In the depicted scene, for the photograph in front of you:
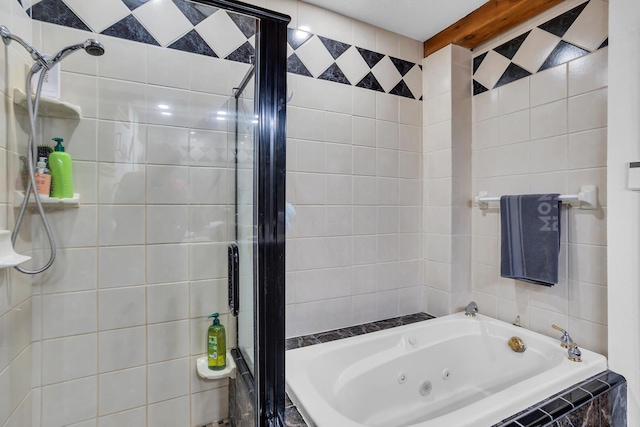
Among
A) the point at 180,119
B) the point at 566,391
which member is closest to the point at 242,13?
the point at 180,119

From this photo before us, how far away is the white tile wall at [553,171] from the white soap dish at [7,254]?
2.20m

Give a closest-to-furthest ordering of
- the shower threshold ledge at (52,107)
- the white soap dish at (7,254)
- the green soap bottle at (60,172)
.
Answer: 1. the white soap dish at (7,254)
2. the shower threshold ledge at (52,107)
3. the green soap bottle at (60,172)

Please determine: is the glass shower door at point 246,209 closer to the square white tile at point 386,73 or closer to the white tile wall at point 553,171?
the square white tile at point 386,73

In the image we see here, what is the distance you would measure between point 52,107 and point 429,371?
204 cm

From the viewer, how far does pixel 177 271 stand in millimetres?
1394

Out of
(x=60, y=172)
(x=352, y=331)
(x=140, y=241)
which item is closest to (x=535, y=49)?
(x=352, y=331)

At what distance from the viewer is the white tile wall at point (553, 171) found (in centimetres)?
147

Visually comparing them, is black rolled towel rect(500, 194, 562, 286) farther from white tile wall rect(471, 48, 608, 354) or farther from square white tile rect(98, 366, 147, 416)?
square white tile rect(98, 366, 147, 416)

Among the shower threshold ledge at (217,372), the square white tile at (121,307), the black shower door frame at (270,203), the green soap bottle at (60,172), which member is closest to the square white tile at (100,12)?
the green soap bottle at (60,172)

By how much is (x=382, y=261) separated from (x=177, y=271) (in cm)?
119

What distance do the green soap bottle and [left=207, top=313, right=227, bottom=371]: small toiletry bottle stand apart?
81 cm

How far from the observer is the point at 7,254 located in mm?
943

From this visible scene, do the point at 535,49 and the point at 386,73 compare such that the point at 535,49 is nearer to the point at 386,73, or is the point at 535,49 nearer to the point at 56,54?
the point at 386,73

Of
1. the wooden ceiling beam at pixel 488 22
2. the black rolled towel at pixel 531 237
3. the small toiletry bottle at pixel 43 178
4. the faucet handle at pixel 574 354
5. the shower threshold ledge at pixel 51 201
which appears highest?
the wooden ceiling beam at pixel 488 22
